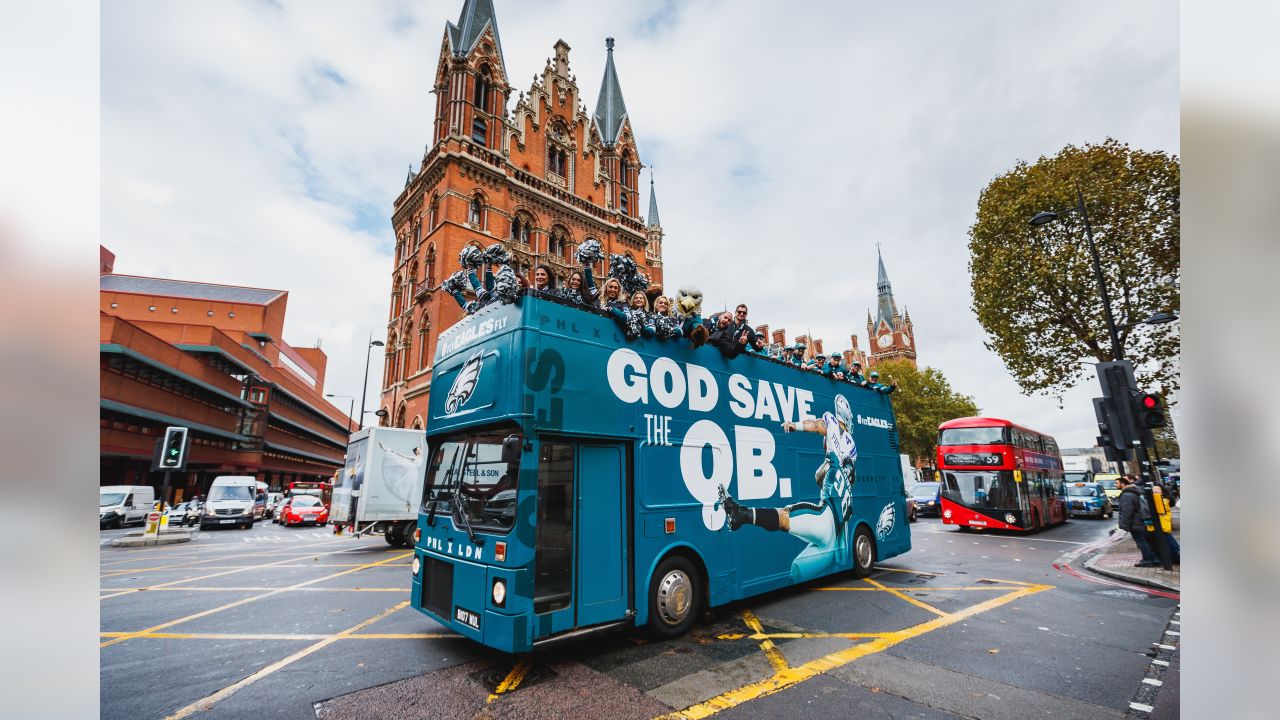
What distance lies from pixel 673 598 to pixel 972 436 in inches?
614

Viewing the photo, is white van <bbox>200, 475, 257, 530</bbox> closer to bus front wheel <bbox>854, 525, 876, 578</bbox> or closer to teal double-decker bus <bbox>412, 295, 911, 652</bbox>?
teal double-decker bus <bbox>412, 295, 911, 652</bbox>

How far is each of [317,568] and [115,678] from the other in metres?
7.19

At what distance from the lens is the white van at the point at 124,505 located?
80.8 feet

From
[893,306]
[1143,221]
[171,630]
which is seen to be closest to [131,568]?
[171,630]

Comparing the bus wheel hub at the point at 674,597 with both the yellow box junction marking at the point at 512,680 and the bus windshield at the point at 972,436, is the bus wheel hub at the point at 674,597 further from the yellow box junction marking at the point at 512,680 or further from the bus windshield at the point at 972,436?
the bus windshield at the point at 972,436

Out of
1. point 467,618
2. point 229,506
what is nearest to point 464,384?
point 467,618

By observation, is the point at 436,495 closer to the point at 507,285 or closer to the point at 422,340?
the point at 507,285

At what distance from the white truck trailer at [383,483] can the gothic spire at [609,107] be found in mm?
29781

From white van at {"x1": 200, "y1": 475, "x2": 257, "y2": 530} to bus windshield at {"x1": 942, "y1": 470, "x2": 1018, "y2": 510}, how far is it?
30.4 meters

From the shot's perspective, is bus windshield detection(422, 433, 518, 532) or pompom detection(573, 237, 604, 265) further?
pompom detection(573, 237, 604, 265)

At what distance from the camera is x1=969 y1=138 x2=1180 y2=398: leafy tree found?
16.2 m

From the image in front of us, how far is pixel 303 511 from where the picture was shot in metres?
26.8

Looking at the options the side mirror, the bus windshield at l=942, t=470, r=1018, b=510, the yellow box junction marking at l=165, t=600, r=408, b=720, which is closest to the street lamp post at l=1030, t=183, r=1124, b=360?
the bus windshield at l=942, t=470, r=1018, b=510

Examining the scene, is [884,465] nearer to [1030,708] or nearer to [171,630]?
[1030,708]
